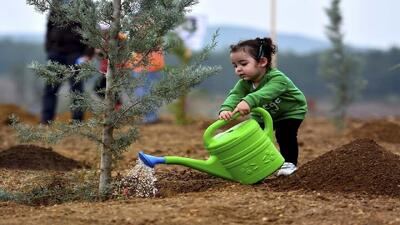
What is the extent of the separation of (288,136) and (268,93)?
19.4 inches

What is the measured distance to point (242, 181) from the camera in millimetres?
5336

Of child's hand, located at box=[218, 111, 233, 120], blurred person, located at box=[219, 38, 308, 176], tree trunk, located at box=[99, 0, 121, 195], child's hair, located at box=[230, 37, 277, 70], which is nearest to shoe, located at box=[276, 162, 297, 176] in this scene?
blurred person, located at box=[219, 38, 308, 176]

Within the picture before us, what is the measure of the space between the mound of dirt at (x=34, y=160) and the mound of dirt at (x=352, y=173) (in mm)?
2235

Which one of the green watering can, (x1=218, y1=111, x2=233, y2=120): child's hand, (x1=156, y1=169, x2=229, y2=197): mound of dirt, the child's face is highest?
the child's face

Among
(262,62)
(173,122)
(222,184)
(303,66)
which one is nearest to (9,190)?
(222,184)

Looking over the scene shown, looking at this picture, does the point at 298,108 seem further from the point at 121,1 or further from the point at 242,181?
the point at 121,1

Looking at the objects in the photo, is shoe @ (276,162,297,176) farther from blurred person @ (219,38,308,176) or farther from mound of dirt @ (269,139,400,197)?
mound of dirt @ (269,139,400,197)

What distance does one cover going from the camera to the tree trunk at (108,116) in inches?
203

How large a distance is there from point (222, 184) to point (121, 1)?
1314 millimetres

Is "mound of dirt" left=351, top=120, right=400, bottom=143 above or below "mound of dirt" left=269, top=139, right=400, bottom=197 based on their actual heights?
below

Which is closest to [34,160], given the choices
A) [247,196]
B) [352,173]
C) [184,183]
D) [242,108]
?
[184,183]

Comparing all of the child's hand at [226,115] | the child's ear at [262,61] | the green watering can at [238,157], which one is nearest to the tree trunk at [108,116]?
the green watering can at [238,157]

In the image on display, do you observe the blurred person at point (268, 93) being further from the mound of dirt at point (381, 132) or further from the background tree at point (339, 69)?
the background tree at point (339, 69)

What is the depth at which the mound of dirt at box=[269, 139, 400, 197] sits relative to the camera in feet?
16.9
